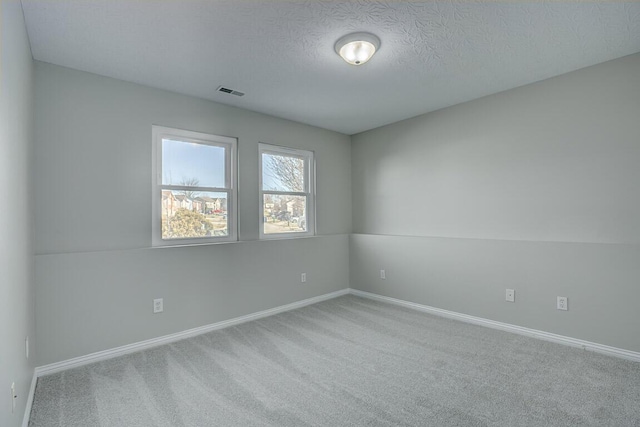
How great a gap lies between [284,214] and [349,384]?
2410 millimetres

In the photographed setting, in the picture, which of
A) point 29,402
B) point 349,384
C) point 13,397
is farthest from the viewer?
point 349,384

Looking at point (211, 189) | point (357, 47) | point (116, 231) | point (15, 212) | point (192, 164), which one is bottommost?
point (116, 231)

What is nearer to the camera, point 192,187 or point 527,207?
point 527,207

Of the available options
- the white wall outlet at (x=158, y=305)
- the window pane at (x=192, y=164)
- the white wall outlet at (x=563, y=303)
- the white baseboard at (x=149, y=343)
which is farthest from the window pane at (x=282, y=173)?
the white wall outlet at (x=563, y=303)

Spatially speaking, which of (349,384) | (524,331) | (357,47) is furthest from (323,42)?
(524,331)

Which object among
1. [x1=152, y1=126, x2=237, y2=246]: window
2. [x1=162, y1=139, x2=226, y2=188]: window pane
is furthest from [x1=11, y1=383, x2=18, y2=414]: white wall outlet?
[x1=162, y1=139, x2=226, y2=188]: window pane

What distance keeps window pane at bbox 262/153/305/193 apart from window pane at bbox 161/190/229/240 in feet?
2.12

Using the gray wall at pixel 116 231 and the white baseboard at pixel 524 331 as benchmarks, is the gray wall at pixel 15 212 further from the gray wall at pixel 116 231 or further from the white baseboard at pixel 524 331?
the white baseboard at pixel 524 331

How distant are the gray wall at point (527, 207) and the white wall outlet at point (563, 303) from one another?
0.05 meters

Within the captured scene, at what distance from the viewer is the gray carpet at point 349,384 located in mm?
1869

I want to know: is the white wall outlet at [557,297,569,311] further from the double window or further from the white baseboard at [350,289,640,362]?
the double window

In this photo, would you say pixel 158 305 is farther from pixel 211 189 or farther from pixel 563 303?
pixel 563 303

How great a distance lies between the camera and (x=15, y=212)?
1.67 metres

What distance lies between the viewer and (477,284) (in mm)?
3439
